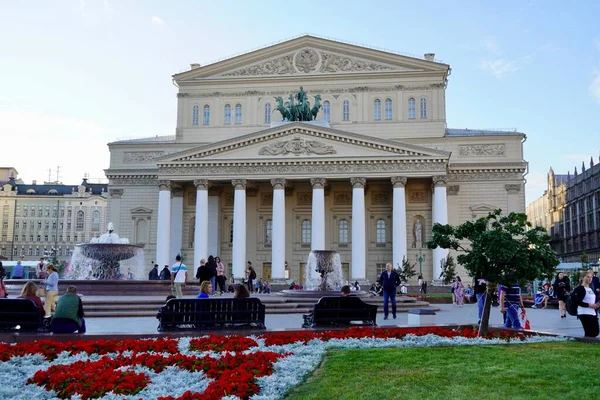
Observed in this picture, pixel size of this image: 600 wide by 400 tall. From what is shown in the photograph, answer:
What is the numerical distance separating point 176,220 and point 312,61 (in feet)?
59.3

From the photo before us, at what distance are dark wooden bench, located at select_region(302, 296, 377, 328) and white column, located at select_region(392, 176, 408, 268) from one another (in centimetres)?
3054

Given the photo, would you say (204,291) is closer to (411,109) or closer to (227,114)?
(411,109)

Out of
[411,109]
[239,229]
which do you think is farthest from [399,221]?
[411,109]

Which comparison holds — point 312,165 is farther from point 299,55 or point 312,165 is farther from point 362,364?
point 362,364

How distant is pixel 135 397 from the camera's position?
7.45 meters

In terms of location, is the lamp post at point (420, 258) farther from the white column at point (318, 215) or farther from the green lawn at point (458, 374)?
the green lawn at point (458, 374)

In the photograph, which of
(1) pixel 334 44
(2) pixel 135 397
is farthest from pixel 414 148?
(2) pixel 135 397

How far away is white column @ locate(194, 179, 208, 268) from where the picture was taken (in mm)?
45969

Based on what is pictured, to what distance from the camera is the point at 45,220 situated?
3826 inches

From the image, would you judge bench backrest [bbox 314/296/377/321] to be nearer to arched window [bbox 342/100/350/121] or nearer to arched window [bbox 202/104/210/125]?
arched window [bbox 342/100/350/121]

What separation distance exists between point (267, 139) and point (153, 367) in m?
37.6

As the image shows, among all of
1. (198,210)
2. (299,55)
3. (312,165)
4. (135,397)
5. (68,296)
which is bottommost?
(135,397)

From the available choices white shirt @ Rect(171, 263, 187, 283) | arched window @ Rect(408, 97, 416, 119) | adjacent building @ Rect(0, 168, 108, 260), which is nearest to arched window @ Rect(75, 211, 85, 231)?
adjacent building @ Rect(0, 168, 108, 260)

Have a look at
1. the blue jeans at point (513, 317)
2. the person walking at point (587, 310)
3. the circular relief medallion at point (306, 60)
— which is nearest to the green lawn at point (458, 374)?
the person walking at point (587, 310)
